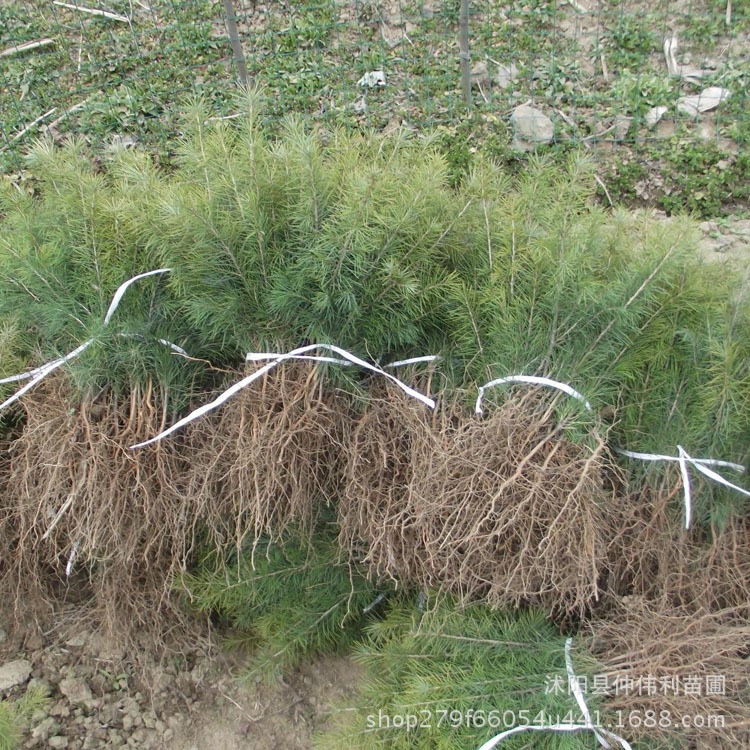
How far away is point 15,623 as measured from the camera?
103 inches

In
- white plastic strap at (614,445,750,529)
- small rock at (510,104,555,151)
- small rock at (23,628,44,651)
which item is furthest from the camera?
small rock at (510,104,555,151)

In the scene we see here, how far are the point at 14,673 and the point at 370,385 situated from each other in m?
1.50

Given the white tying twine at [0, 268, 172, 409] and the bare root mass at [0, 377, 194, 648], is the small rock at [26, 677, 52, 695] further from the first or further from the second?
the white tying twine at [0, 268, 172, 409]

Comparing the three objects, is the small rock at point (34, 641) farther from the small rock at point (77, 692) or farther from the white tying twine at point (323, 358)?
the white tying twine at point (323, 358)

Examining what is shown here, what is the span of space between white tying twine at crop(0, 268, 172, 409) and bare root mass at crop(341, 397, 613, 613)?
0.79 meters

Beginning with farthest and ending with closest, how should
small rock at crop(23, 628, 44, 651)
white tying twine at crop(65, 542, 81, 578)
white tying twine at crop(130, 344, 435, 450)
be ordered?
1. small rock at crop(23, 628, 44, 651)
2. white tying twine at crop(65, 542, 81, 578)
3. white tying twine at crop(130, 344, 435, 450)

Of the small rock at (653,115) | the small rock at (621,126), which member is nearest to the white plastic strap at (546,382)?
the small rock at (621,126)

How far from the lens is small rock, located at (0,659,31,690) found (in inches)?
102

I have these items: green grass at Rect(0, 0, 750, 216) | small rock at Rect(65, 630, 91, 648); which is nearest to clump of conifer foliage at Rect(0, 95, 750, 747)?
small rock at Rect(65, 630, 91, 648)

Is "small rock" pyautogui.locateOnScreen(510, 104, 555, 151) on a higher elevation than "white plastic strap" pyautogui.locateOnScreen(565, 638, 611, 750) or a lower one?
higher

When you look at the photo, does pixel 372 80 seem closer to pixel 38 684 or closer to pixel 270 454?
pixel 270 454

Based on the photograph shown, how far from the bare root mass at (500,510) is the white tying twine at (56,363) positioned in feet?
2.58

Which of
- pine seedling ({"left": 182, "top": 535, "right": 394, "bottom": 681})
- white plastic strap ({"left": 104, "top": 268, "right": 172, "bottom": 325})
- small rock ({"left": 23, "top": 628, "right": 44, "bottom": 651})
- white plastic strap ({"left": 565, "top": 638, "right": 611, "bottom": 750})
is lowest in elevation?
small rock ({"left": 23, "top": 628, "right": 44, "bottom": 651})

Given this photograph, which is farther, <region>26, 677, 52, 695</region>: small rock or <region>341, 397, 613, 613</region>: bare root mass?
<region>26, 677, 52, 695</region>: small rock
